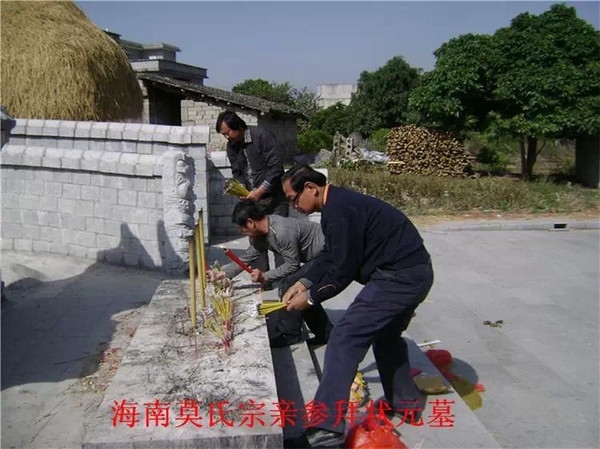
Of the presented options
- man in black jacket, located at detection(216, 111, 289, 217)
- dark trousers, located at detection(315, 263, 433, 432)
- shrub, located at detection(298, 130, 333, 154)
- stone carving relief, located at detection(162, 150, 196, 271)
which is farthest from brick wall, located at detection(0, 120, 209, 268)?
shrub, located at detection(298, 130, 333, 154)

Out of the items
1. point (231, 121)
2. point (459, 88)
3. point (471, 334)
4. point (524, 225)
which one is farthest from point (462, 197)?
point (231, 121)

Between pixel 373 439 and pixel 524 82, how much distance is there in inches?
514

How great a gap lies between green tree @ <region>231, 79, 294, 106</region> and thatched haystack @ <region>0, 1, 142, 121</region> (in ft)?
83.1

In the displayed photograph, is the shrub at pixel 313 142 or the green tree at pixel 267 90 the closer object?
the shrub at pixel 313 142

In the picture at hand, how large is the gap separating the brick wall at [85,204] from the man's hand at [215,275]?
1.92m

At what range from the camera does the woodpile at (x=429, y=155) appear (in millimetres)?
15781

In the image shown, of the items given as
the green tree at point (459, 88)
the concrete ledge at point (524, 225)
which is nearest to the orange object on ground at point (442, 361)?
the concrete ledge at point (524, 225)

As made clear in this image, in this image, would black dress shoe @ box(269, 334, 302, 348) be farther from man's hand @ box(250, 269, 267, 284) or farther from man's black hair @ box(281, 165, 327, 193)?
man's black hair @ box(281, 165, 327, 193)

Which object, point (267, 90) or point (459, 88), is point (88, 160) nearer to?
point (459, 88)

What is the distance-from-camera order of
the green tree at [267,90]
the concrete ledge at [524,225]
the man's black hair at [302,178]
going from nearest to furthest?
1. the man's black hair at [302,178]
2. the concrete ledge at [524,225]
3. the green tree at [267,90]

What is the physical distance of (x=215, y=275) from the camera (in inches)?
162

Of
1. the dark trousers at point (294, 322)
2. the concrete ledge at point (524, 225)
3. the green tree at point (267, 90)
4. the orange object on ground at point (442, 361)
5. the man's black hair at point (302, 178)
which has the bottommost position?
the orange object on ground at point (442, 361)

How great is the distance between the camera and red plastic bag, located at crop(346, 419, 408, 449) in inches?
106

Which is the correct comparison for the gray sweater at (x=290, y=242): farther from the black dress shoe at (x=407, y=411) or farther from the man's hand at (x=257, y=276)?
the black dress shoe at (x=407, y=411)
